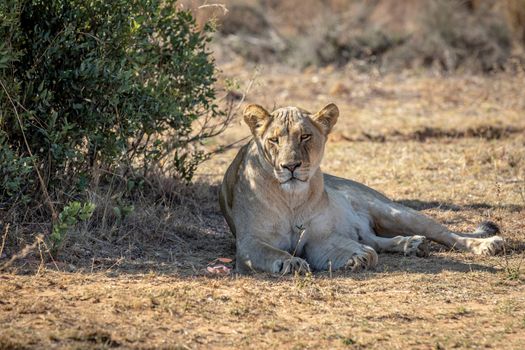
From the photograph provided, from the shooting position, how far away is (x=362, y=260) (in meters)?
5.80

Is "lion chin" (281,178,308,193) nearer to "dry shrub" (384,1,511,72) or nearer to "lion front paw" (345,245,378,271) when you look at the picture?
"lion front paw" (345,245,378,271)

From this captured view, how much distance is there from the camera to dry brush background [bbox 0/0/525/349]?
14.6ft

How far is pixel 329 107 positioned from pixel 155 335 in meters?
2.33

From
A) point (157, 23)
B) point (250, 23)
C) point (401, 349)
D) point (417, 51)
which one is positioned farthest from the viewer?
point (250, 23)

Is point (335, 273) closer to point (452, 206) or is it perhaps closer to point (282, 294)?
point (282, 294)

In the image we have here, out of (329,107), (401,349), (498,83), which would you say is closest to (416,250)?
(329,107)

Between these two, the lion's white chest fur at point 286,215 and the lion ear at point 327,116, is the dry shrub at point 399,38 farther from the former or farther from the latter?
the lion's white chest fur at point 286,215

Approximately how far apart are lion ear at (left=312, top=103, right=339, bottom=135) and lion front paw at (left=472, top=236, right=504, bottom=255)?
4.55 feet

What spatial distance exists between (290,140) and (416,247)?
1.28 m

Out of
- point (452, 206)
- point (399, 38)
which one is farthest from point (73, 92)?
point (399, 38)

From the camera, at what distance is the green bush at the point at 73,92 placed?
19.7 feet

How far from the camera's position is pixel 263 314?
4.75 m

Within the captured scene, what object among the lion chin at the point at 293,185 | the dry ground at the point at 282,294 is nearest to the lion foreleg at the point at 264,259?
the dry ground at the point at 282,294

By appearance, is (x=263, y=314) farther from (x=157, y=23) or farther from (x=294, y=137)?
(x=157, y=23)
